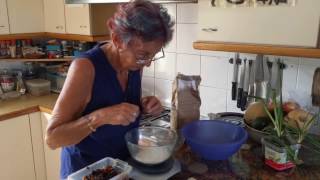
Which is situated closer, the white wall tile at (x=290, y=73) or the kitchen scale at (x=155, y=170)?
the kitchen scale at (x=155, y=170)

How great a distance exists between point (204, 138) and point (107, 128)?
390mm

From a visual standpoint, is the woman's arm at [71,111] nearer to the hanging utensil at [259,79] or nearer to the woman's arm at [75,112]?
the woman's arm at [75,112]

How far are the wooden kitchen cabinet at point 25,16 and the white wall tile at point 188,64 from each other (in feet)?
3.45

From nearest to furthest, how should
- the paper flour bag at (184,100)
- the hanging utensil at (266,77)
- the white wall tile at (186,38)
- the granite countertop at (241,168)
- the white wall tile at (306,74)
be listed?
the granite countertop at (241,168) < the paper flour bag at (184,100) < the white wall tile at (306,74) < the hanging utensil at (266,77) < the white wall tile at (186,38)

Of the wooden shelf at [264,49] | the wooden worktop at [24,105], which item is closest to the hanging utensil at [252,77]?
the wooden shelf at [264,49]

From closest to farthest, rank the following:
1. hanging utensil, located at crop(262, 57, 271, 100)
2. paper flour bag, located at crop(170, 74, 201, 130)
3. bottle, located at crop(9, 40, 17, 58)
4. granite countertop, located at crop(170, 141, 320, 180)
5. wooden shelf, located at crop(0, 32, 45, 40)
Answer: granite countertop, located at crop(170, 141, 320, 180)
paper flour bag, located at crop(170, 74, 201, 130)
hanging utensil, located at crop(262, 57, 271, 100)
wooden shelf, located at crop(0, 32, 45, 40)
bottle, located at crop(9, 40, 17, 58)

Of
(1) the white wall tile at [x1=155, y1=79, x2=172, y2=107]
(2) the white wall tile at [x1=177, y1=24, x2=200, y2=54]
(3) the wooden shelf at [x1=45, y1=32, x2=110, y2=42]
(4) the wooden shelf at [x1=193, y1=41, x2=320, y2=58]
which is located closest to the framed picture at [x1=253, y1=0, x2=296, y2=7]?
(4) the wooden shelf at [x1=193, y1=41, x2=320, y2=58]

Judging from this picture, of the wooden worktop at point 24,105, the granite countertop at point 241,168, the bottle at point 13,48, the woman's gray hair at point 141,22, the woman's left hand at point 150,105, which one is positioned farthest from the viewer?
the bottle at point 13,48

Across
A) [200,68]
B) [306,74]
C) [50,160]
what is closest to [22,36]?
[50,160]

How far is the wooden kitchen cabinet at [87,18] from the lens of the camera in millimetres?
1927

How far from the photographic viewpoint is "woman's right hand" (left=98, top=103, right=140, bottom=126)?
0.96 metres

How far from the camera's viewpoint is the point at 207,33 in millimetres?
1379

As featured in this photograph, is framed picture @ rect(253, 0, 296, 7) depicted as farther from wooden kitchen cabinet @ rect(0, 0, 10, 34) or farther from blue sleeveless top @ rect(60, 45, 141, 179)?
wooden kitchen cabinet @ rect(0, 0, 10, 34)

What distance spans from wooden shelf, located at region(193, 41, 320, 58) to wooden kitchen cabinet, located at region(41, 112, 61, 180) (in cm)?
121
